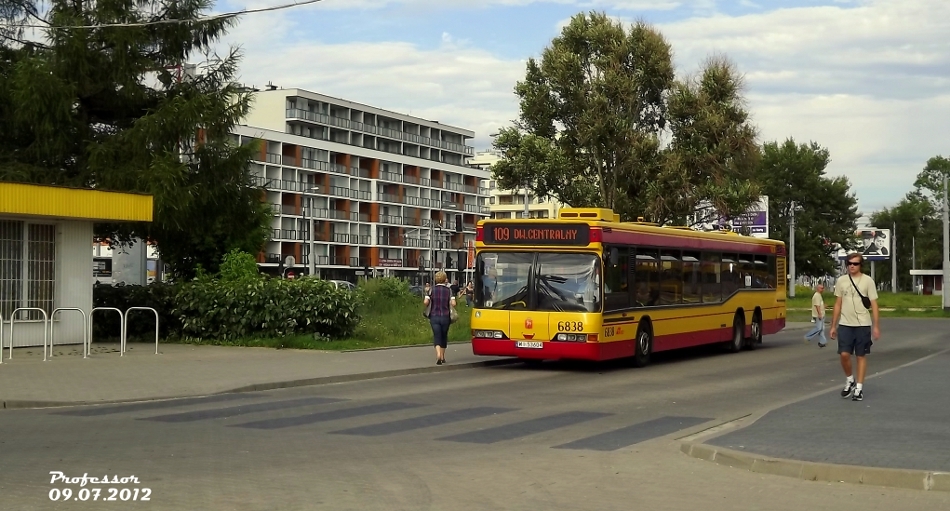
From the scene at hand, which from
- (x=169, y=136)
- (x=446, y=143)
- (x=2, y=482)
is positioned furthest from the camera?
(x=446, y=143)

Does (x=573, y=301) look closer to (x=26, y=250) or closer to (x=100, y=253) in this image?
(x=26, y=250)

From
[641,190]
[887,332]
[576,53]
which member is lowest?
[887,332]

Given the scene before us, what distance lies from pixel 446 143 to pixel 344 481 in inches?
4704

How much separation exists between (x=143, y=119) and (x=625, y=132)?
50.4 feet

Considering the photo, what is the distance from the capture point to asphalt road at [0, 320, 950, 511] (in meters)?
8.67

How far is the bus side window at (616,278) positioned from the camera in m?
21.5

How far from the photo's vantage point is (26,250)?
23.5 meters

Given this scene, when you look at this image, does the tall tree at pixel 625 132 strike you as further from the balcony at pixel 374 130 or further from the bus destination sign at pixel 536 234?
the balcony at pixel 374 130

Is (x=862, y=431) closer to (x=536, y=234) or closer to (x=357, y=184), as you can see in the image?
(x=536, y=234)

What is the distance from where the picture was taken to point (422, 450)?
11391 millimetres

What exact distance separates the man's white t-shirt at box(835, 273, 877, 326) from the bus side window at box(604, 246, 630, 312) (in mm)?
6347

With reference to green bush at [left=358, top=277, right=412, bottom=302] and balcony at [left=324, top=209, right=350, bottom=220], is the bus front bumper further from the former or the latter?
balcony at [left=324, top=209, right=350, bottom=220]

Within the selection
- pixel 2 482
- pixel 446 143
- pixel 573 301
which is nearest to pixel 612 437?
pixel 2 482

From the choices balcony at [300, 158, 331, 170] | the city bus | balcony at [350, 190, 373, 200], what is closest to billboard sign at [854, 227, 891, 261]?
balcony at [350, 190, 373, 200]
